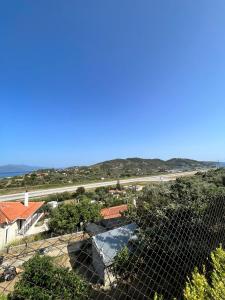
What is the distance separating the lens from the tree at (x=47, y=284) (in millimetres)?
7191

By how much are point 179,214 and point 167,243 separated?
45 centimetres

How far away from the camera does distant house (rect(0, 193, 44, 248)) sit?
57.4 feet

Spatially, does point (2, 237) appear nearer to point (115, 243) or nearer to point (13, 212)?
point (13, 212)

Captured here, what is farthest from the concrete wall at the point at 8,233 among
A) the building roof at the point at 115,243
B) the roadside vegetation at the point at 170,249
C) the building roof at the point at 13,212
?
the roadside vegetation at the point at 170,249

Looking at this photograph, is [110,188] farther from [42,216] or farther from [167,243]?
[167,243]

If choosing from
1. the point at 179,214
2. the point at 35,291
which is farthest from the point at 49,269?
the point at 179,214

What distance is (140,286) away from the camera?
9.77 feet

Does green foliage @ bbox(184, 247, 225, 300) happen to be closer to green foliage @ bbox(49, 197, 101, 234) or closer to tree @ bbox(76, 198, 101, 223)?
green foliage @ bbox(49, 197, 101, 234)

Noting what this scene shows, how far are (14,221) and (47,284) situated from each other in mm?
13406

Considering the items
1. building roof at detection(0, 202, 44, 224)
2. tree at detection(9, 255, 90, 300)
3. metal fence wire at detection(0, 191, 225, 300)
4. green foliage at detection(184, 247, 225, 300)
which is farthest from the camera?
building roof at detection(0, 202, 44, 224)

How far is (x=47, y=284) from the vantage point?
285 inches

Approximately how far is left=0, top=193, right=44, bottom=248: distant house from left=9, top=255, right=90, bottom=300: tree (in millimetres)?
10893

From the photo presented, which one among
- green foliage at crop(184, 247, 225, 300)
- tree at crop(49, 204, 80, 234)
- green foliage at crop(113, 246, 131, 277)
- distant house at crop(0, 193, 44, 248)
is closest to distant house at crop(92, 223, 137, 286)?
green foliage at crop(113, 246, 131, 277)

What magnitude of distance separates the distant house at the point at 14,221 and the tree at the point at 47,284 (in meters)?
10.9
